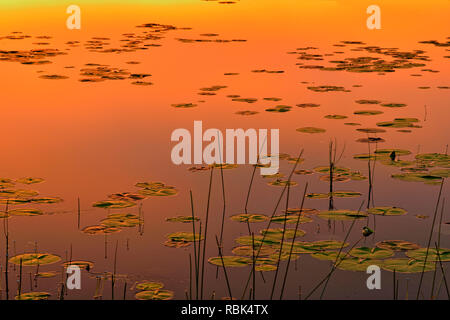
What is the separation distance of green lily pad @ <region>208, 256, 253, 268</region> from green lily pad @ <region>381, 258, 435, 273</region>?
63cm

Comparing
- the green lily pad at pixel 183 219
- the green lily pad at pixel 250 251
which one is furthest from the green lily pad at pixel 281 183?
the green lily pad at pixel 250 251

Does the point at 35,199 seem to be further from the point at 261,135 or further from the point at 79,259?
the point at 261,135

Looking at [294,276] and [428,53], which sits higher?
[428,53]

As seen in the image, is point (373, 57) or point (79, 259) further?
point (373, 57)

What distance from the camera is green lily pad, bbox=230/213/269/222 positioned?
417cm

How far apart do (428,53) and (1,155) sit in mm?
5836

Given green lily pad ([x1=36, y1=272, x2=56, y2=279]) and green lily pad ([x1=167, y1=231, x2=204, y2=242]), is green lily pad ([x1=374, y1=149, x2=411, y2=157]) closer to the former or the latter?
green lily pad ([x1=167, y1=231, x2=204, y2=242])

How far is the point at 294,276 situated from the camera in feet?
11.5

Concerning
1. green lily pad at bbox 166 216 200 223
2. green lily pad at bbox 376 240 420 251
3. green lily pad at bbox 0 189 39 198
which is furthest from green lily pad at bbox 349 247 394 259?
green lily pad at bbox 0 189 39 198

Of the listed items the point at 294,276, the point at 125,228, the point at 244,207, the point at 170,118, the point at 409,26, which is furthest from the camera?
the point at 409,26

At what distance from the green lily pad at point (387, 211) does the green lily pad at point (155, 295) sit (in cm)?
144

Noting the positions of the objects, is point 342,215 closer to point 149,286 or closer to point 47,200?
point 149,286

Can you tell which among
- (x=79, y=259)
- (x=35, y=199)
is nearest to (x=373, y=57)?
(x=35, y=199)

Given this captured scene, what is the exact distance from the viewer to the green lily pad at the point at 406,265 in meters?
3.54
